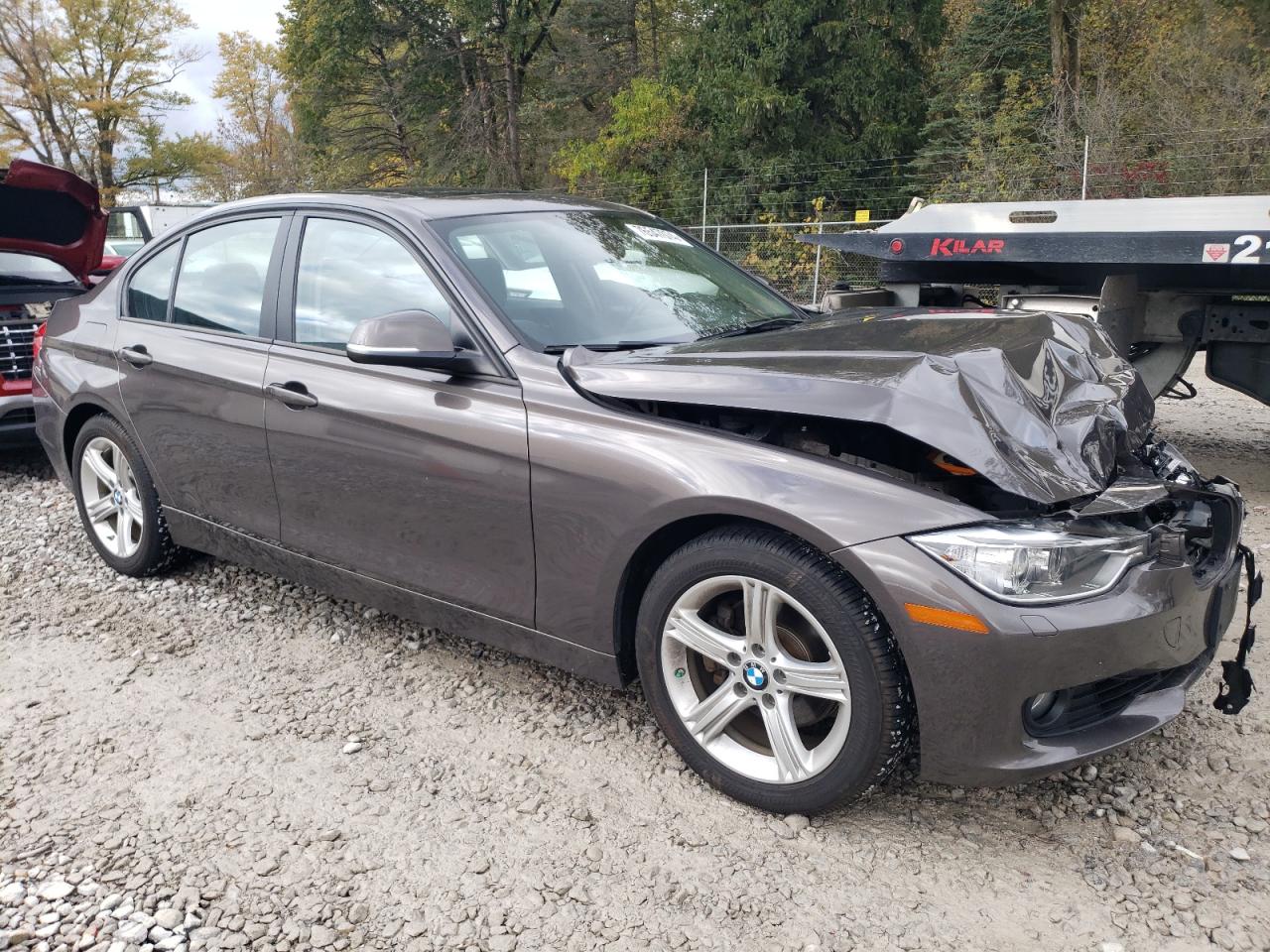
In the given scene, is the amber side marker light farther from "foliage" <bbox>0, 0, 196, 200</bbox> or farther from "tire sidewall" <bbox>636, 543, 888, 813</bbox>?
"foliage" <bbox>0, 0, 196, 200</bbox>

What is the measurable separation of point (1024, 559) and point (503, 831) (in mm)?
1499

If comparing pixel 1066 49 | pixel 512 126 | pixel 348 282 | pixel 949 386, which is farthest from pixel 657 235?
pixel 512 126

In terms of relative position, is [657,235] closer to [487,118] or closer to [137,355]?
[137,355]

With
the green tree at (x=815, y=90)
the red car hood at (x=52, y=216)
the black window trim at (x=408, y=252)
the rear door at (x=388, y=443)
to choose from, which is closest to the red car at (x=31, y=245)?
the red car hood at (x=52, y=216)

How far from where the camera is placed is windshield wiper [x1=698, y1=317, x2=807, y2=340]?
3.41 metres

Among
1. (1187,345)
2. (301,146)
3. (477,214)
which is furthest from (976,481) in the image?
(301,146)

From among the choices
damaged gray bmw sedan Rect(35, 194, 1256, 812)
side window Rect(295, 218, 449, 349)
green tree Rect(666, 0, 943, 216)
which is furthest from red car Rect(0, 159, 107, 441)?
green tree Rect(666, 0, 943, 216)

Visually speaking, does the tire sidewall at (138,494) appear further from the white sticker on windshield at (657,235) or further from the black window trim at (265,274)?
the white sticker on windshield at (657,235)

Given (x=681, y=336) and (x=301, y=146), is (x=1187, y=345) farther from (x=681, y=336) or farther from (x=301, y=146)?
(x=301, y=146)

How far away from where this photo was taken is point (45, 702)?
136 inches

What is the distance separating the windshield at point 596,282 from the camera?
3.23m

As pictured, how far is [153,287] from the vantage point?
4270mm

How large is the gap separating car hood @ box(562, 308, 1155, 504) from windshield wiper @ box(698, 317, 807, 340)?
109 mm

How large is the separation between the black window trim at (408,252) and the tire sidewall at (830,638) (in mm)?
821
